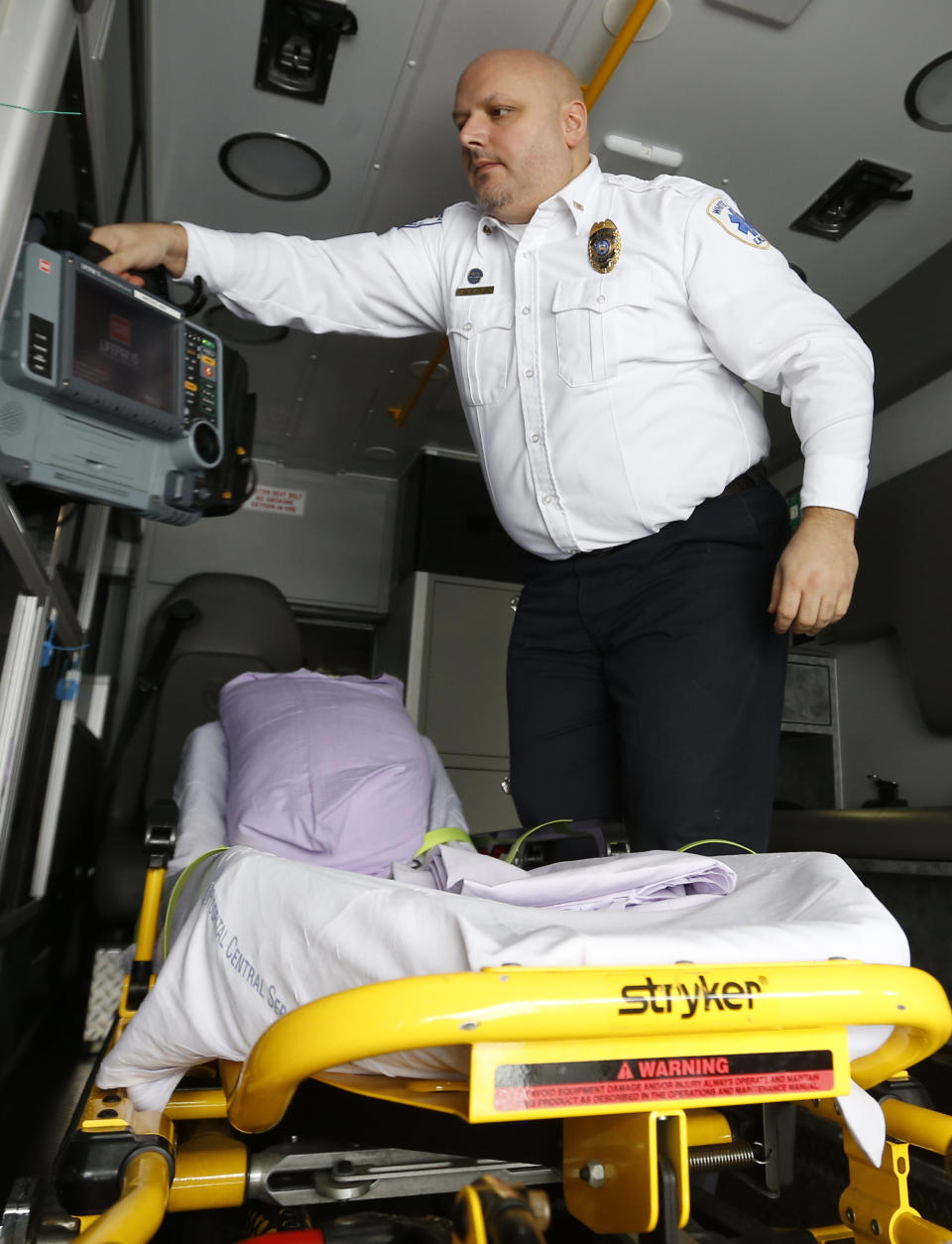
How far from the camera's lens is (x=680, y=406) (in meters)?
1.66

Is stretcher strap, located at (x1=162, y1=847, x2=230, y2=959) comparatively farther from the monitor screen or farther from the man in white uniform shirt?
the monitor screen

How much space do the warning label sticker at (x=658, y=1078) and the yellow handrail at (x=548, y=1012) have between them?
0.03 meters

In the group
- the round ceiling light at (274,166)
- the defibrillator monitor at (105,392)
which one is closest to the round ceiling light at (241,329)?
the round ceiling light at (274,166)

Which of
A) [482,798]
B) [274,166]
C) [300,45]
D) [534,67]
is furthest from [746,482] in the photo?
[482,798]

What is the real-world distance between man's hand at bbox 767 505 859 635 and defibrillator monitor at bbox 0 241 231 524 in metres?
1.19

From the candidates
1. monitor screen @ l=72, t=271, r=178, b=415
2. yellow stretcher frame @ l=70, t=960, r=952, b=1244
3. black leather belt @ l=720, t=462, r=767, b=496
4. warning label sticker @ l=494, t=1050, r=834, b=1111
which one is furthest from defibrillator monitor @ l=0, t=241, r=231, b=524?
warning label sticker @ l=494, t=1050, r=834, b=1111

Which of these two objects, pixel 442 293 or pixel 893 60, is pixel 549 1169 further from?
pixel 893 60

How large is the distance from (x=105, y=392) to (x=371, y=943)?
133 centimetres

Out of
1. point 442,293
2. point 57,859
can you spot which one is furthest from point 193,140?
point 57,859

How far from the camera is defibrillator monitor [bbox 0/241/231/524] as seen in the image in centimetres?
155

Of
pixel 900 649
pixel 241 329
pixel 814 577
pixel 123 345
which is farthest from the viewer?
pixel 241 329

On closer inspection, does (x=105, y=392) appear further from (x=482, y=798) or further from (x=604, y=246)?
(x=482, y=798)

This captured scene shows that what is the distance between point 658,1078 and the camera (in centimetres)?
75

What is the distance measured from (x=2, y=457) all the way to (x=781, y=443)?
3393mm
